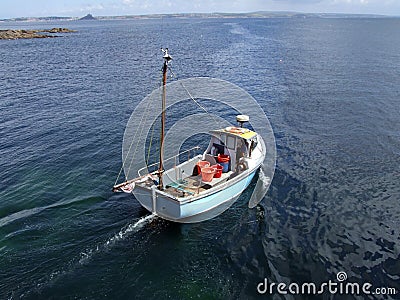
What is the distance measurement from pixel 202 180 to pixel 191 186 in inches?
30.2

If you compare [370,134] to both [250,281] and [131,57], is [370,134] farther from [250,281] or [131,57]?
[131,57]

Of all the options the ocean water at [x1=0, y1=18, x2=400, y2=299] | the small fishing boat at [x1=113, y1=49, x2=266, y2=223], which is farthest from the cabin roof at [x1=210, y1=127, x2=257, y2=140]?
the ocean water at [x1=0, y1=18, x2=400, y2=299]

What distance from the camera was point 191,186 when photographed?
65.9 feet

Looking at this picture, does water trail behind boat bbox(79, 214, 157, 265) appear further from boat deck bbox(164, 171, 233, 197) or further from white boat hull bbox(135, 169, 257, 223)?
boat deck bbox(164, 171, 233, 197)

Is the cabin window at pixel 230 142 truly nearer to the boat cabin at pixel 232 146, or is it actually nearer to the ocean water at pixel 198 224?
the boat cabin at pixel 232 146

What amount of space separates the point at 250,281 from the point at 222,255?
206 cm

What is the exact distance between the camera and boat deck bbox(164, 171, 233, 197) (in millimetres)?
18703

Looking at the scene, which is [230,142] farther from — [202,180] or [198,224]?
[198,224]

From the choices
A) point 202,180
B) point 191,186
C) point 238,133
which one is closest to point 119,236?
point 191,186

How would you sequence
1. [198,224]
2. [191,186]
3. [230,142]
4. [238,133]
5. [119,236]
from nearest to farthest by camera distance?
[119,236], [198,224], [191,186], [238,133], [230,142]

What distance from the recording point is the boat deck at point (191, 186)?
18.7 meters

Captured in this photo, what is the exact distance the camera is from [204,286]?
573 inches

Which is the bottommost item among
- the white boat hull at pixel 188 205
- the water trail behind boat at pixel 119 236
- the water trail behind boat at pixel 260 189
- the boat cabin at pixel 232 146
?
the water trail behind boat at pixel 260 189

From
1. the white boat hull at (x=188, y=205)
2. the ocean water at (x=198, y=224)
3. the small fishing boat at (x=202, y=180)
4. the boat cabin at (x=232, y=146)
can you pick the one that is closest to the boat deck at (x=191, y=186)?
the small fishing boat at (x=202, y=180)
